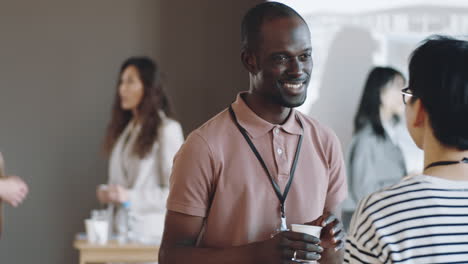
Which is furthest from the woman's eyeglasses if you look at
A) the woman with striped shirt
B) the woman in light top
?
the woman in light top

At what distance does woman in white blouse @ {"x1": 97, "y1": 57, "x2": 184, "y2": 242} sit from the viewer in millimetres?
3701

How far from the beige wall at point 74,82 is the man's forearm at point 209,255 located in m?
3.27

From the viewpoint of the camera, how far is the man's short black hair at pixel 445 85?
4.46 ft

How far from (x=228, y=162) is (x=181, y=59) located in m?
3.46

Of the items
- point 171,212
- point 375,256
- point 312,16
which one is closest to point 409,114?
point 375,256

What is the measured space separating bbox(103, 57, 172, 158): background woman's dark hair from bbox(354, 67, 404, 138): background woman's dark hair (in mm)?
1348

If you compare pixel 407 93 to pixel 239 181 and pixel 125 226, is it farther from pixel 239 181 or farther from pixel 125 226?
pixel 125 226

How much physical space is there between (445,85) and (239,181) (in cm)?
58

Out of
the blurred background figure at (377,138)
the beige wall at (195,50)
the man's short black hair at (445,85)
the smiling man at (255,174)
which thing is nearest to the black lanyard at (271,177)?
the smiling man at (255,174)

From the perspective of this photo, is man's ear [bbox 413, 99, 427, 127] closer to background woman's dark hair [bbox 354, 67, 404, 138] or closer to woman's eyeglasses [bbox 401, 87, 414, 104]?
woman's eyeglasses [bbox 401, 87, 414, 104]

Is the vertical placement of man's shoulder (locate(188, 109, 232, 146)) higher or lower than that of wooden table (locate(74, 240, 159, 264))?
higher

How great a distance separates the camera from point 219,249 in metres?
1.71

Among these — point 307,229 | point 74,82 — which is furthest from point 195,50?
point 307,229

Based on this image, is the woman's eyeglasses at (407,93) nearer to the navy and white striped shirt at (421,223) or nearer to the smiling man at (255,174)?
the navy and white striped shirt at (421,223)
